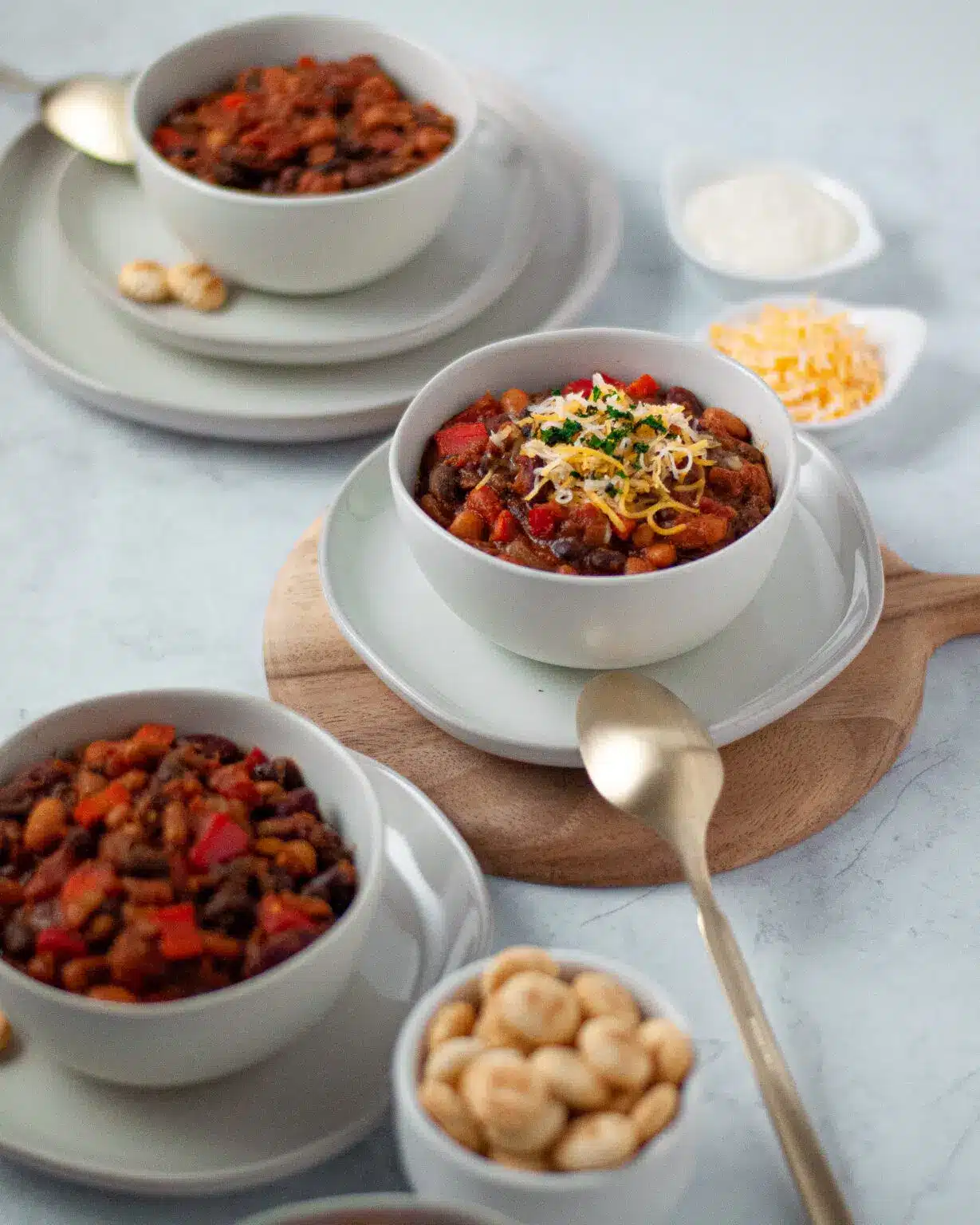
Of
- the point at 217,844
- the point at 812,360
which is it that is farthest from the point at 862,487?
the point at 217,844

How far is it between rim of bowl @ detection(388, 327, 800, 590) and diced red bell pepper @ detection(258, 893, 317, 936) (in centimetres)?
76

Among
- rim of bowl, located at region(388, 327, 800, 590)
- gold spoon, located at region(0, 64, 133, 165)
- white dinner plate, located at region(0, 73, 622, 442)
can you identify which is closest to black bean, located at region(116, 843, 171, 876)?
rim of bowl, located at region(388, 327, 800, 590)

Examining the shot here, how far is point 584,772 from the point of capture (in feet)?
8.79

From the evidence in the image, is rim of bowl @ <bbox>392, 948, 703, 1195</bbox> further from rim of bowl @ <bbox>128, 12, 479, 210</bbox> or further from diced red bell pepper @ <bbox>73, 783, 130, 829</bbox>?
rim of bowl @ <bbox>128, 12, 479, 210</bbox>

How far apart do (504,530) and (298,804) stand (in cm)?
73

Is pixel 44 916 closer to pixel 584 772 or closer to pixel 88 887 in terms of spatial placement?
pixel 88 887

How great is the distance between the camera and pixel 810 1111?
7.29 ft

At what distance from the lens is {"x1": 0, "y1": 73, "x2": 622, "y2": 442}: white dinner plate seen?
3.47m

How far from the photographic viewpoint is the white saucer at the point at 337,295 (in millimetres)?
3516

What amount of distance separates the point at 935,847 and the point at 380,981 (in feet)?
3.55

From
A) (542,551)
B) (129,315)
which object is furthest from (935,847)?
(129,315)

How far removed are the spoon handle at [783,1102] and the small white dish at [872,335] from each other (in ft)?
5.14

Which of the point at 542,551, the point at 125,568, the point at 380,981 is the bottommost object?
the point at 125,568

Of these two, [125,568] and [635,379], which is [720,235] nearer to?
[635,379]
